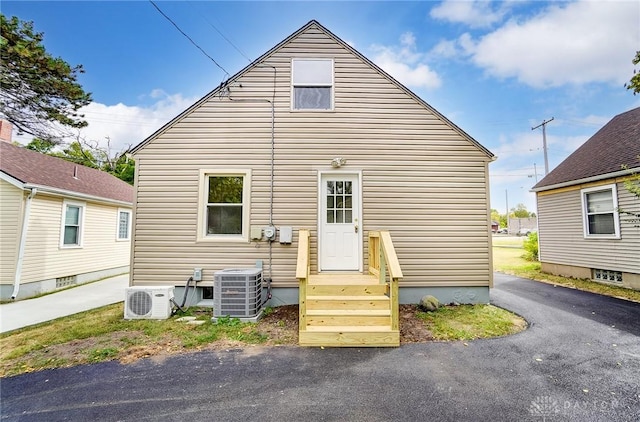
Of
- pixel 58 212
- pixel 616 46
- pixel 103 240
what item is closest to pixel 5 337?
pixel 58 212

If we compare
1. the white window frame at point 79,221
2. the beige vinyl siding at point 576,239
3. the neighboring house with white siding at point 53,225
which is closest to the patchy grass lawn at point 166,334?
the neighboring house with white siding at point 53,225

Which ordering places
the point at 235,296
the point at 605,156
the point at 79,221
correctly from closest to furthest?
the point at 235,296, the point at 605,156, the point at 79,221

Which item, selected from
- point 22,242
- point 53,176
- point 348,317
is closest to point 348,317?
point 348,317

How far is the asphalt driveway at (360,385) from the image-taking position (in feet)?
7.99

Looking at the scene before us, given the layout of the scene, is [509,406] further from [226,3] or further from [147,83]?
[147,83]

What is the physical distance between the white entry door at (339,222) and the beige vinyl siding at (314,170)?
0.20 m

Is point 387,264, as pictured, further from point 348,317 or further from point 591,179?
point 591,179

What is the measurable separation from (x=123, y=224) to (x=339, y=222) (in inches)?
400

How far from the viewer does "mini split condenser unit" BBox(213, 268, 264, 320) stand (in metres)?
4.89

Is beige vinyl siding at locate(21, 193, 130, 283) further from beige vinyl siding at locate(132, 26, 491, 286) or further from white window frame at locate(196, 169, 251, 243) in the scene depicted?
white window frame at locate(196, 169, 251, 243)

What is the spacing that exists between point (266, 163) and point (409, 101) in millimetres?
3477

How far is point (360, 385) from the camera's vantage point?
288 centimetres

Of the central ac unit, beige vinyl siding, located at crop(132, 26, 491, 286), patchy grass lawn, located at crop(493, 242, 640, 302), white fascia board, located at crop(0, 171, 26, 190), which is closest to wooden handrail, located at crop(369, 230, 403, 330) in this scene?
beige vinyl siding, located at crop(132, 26, 491, 286)

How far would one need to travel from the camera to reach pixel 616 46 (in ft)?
29.7
